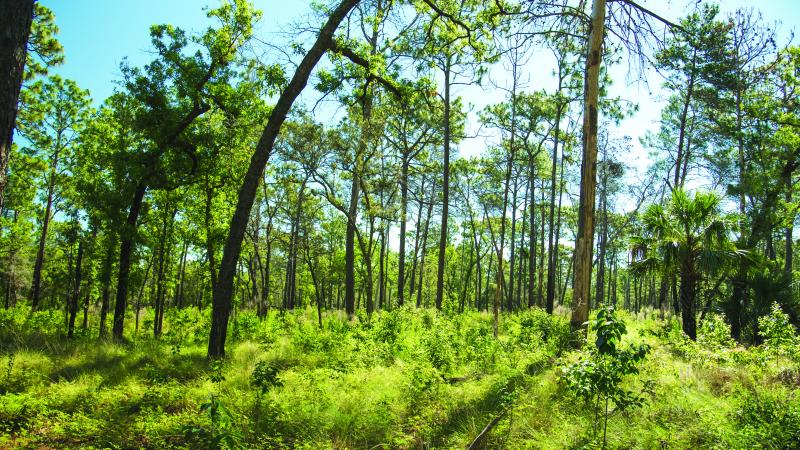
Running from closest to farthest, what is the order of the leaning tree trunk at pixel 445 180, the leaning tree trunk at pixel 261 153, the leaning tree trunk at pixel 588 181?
the leaning tree trunk at pixel 261 153 < the leaning tree trunk at pixel 588 181 < the leaning tree trunk at pixel 445 180

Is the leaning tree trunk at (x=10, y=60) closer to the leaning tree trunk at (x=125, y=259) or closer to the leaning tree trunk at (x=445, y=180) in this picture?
the leaning tree trunk at (x=125, y=259)

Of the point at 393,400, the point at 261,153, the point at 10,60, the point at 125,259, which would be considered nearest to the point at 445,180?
the point at 261,153

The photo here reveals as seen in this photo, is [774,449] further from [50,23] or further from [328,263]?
[328,263]

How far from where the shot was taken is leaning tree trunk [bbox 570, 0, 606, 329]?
26.6 ft

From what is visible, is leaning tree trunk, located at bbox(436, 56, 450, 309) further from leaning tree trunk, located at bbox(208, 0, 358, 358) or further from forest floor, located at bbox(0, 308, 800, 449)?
leaning tree trunk, located at bbox(208, 0, 358, 358)

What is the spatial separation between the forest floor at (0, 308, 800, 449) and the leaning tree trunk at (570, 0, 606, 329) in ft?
3.63

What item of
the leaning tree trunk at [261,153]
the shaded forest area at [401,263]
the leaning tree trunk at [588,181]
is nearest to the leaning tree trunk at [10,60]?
the shaded forest area at [401,263]

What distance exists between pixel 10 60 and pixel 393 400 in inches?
213

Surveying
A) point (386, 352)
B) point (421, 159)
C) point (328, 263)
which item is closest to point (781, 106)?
point (421, 159)

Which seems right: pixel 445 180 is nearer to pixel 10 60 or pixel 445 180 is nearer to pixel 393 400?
pixel 393 400

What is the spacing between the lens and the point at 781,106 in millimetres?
16984

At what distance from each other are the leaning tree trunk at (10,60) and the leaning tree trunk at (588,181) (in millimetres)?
7909

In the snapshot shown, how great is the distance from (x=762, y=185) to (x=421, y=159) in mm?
14107

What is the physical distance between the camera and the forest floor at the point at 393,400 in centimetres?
452
